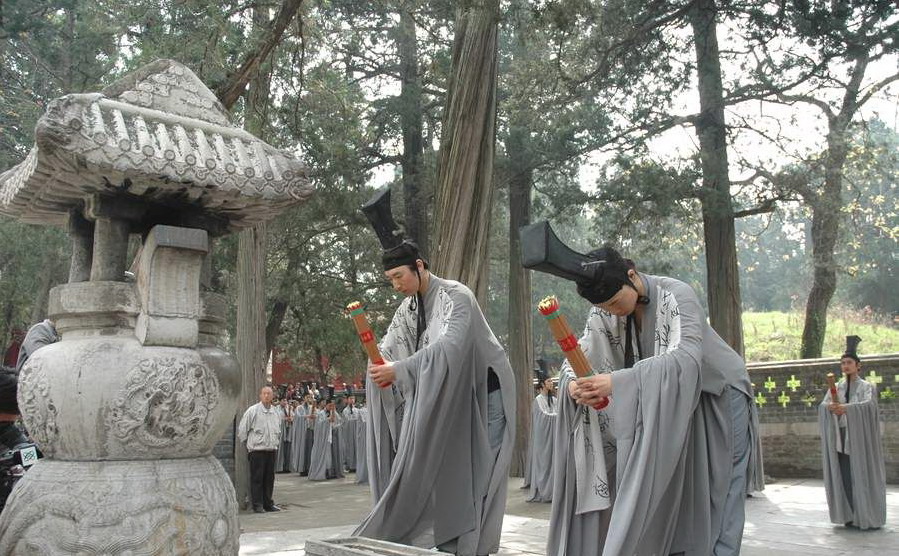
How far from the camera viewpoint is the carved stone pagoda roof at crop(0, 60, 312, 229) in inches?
145

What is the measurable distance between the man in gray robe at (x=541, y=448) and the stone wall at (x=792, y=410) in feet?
11.9

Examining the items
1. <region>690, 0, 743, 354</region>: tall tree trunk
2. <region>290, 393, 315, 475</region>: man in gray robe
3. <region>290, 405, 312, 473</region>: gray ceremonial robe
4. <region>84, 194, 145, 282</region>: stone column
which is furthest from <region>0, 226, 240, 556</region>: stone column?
<region>290, 405, 312, 473</region>: gray ceremonial robe

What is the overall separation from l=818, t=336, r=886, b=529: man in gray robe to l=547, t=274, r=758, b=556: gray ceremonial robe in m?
5.27

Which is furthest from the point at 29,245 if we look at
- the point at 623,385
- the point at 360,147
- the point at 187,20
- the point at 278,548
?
the point at 623,385

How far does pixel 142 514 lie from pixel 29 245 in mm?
17040

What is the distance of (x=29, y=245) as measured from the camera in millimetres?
18547

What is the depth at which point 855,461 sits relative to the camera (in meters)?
8.97

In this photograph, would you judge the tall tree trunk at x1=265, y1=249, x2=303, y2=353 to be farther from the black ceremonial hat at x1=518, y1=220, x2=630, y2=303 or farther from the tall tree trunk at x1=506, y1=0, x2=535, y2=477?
the black ceremonial hat at x1=518, y1=220, x2=630, y2=303

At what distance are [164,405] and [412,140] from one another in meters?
15.1

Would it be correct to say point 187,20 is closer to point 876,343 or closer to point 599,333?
point 599,333

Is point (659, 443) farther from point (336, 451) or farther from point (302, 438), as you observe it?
point (302, 438)

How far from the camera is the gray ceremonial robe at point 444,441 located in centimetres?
500

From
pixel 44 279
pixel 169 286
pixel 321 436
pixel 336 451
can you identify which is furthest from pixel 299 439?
pixel 169 286

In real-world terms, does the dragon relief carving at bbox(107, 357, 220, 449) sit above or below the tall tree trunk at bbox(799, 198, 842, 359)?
below
